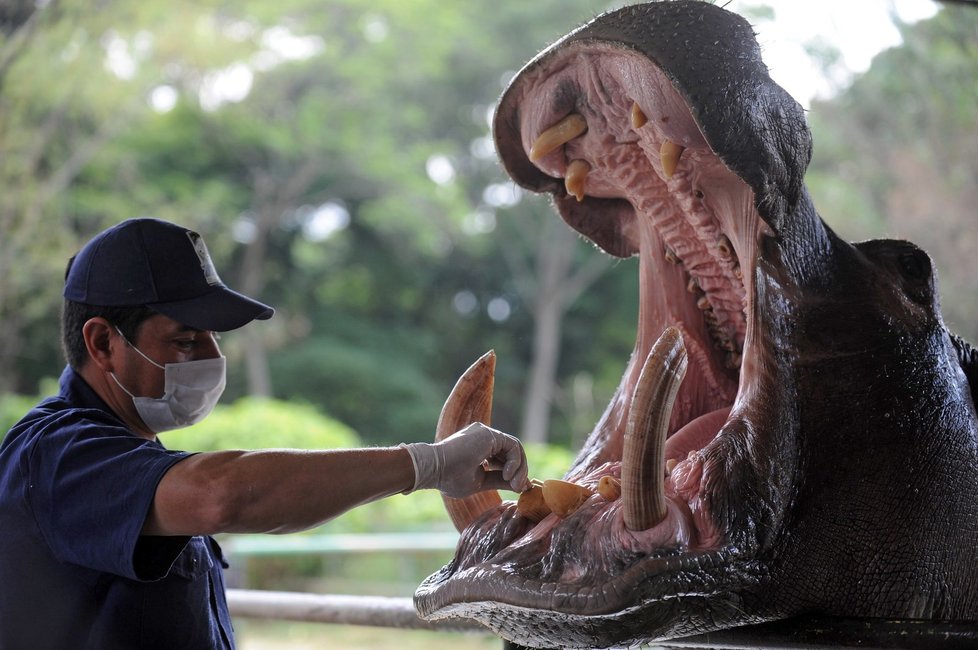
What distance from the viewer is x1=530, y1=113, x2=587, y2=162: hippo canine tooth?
1553 millimetres

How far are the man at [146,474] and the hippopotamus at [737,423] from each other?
185 millimetres

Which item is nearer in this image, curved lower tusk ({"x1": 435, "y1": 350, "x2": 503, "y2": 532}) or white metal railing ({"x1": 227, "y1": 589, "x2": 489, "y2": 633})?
curved lower tusk ({"x1": 435, "y1": 350, "x2": 503, "y2": 532})

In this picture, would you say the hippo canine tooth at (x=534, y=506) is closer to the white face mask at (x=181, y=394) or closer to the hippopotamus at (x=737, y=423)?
the hippopotamus at (x=737, y=423)

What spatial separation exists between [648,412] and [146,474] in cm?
70

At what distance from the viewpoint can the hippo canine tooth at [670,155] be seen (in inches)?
54.9

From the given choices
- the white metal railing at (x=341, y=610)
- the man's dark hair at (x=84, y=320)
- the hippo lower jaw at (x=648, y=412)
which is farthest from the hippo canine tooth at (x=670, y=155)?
the white metal railing at (x=341, y=610)

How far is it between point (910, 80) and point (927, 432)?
1195 cm

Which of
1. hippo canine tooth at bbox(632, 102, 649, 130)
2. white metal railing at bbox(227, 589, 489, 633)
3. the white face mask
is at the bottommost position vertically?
white metal railing at bbox(227, 589, 489, 633)

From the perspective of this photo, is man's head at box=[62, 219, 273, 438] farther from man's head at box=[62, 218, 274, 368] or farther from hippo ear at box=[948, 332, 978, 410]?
hippo ear at box=[948, 332, 978, 410]

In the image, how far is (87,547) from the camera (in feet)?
4.93

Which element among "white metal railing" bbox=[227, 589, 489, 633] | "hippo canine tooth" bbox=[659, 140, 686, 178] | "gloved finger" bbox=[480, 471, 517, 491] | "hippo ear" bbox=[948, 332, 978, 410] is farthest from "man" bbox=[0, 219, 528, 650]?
"hippo ear" bbox=[948, 332, 978, 410]

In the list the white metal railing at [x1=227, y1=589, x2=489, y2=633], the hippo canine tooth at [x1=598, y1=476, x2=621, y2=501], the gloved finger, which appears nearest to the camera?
the hippo canine tooth at [x1=598, y1=476, x2=621, y2=501]

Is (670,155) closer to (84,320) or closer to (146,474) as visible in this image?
(146,474)

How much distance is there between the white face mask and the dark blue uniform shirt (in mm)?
124
